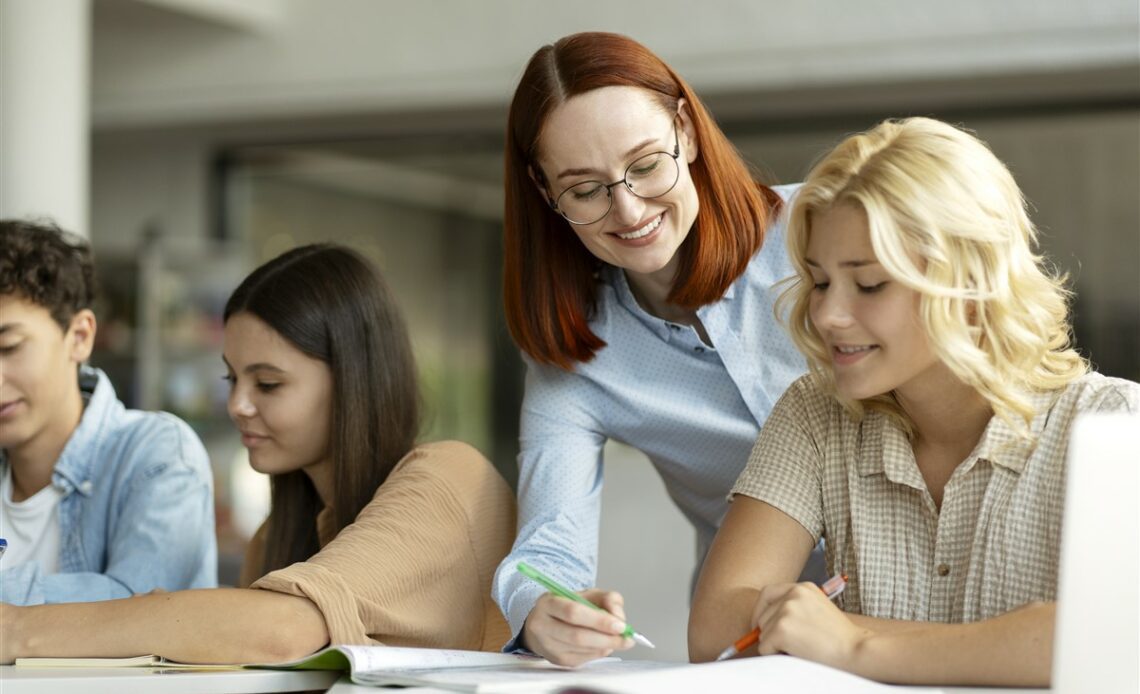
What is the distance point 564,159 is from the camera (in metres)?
1.81

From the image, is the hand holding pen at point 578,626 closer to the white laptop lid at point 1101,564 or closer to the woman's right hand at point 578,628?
the woman's right hand at point 578,628

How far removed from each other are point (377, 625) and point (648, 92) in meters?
0.80

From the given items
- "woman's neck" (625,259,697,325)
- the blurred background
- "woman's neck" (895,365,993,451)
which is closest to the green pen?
"woman's neck" (895,365,993,451)

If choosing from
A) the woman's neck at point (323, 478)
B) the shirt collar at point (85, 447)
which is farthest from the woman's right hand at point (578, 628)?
the shirt collar at point (85, 447)

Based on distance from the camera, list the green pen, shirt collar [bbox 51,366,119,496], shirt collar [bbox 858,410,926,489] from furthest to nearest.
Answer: shirt collar [bbox 51,366,119,496] < shirt collar [bbox 858,410,926,489] < the green pen

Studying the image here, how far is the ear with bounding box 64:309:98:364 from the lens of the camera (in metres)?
2.33

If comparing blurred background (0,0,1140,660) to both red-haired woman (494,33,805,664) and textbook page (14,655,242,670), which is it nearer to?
red-haired woman (494,33,805,664)

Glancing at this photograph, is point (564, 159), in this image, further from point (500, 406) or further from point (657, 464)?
point (500, 406)

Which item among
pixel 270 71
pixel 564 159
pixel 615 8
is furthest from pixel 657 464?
pixel 270 71

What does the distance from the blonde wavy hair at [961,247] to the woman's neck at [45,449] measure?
1350mm

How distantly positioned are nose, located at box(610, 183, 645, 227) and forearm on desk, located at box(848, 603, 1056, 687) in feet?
2.25

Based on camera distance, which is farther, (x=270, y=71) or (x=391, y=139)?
(x=391, y=139)

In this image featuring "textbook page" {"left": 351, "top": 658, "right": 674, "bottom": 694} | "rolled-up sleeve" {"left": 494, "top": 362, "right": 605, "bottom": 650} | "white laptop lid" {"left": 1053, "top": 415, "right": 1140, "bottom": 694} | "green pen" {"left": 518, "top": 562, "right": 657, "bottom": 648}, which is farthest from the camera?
"rolled-up sleeve" {"left": 494, "top": 362, "right": 605, "bottom": 650}

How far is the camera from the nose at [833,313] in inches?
58.5
